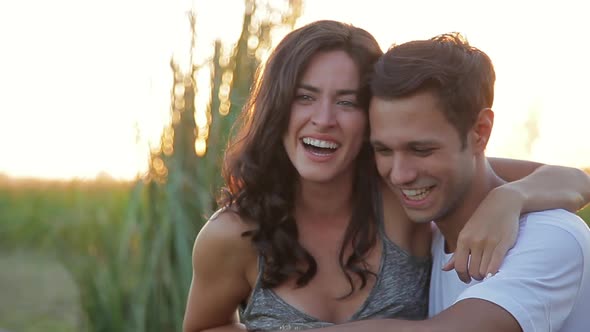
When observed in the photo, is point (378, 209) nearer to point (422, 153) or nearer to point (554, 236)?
point (422, 153)

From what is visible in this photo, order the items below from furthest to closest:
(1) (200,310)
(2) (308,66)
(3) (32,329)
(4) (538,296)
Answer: (3) (32,329) → (1) (200,310) → (2) (308,66) → (4) (538,296)

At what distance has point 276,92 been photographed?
284 cm

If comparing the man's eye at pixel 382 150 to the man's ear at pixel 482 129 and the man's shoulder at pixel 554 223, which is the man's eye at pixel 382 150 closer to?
the man's ear at pixel 482 129

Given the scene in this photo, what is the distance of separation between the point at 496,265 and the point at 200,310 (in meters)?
0.99

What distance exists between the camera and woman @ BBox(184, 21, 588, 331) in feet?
9.13

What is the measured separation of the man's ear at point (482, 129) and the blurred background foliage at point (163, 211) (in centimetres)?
155

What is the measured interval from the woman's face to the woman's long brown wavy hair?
0.02m

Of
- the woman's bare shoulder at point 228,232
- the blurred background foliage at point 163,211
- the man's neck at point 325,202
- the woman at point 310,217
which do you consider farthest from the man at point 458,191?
the blurred background foliage at point 163,211

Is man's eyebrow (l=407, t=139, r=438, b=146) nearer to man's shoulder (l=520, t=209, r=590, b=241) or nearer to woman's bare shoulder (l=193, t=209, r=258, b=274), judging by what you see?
man's shoulder (l=520, t=209, r=590, b=241)

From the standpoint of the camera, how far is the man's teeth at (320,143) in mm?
2746

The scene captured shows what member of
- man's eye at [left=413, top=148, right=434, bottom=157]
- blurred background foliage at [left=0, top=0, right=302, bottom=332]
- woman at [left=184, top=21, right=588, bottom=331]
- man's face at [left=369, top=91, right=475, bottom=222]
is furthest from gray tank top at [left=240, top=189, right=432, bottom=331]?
blurred background foliage at [left=0, top=0, right=302, bottom=332]

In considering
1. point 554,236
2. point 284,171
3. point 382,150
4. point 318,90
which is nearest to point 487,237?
point 554,236

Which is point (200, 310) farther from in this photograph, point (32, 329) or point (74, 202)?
point (32, 329)

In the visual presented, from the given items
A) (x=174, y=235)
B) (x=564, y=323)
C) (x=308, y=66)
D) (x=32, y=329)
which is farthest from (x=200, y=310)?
(x=32, y=329)
